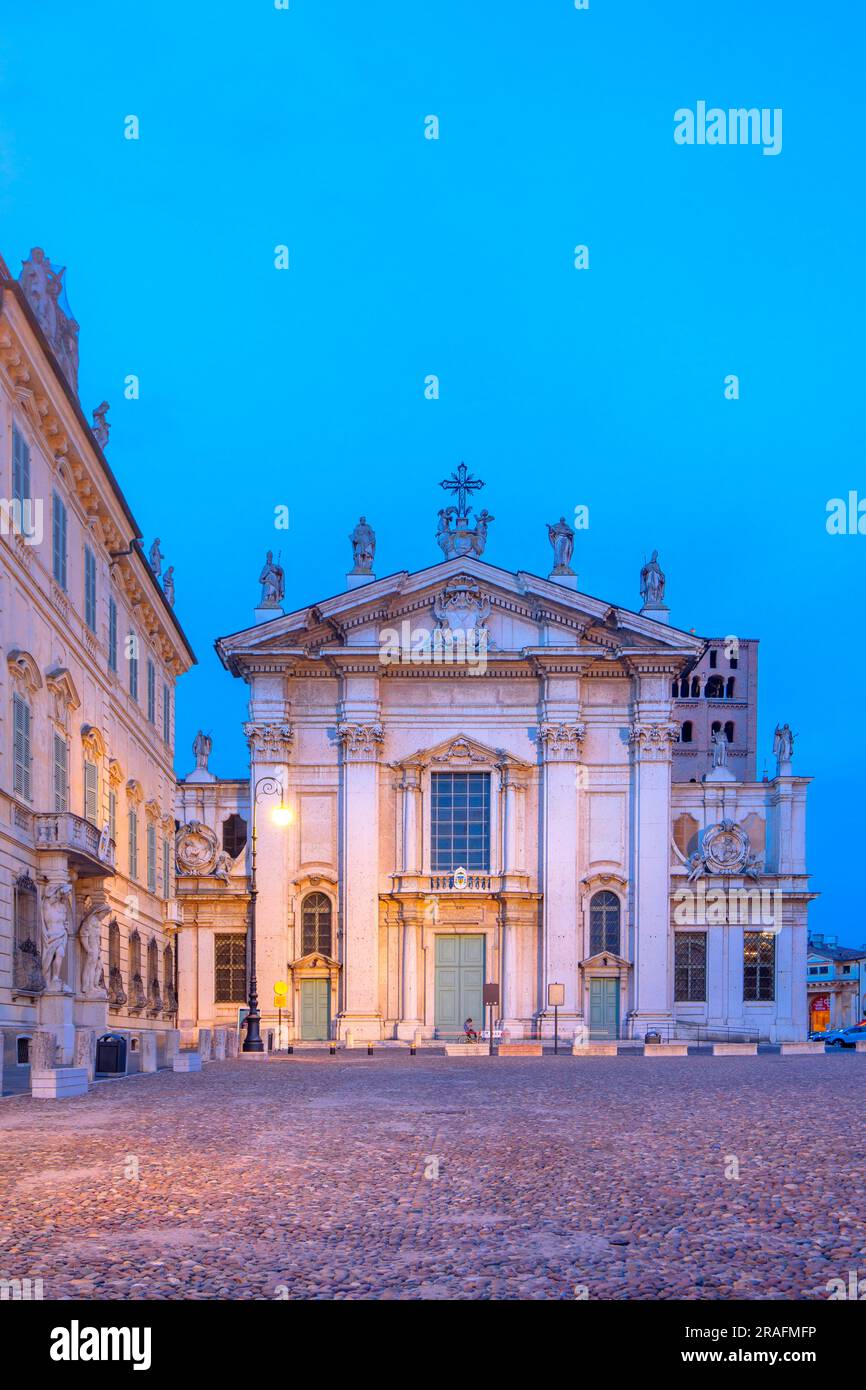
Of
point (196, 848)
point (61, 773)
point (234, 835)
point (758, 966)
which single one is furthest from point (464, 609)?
point (61, 773)

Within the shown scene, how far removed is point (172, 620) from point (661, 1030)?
2223 cm

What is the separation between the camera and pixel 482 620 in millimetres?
52562

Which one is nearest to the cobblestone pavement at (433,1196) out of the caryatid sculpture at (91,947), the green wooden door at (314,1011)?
the caryatid sculpture at (91,947)

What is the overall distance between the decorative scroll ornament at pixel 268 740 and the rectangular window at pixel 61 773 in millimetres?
22286

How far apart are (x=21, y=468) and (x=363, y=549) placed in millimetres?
29120

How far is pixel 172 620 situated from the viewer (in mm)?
44438

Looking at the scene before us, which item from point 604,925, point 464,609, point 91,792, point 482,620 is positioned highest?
point 464,609

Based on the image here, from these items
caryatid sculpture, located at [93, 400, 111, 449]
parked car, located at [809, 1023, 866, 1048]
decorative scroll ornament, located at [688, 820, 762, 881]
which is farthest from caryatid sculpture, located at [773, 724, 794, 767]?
caryatid sculpture, located at [93, 400, 111, 449]

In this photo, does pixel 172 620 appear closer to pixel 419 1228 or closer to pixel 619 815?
pixel 619 815

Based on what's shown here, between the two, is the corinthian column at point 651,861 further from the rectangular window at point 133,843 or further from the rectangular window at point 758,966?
the rectangular window at point 133,843

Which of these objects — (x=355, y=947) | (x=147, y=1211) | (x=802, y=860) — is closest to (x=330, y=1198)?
(x=147, y=1211)

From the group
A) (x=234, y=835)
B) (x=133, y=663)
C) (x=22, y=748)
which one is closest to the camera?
(x=22, y=748)

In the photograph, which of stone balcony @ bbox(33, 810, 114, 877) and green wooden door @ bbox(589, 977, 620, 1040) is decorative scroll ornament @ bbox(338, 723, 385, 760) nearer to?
green wooden door @ bbox(589, 977, 620, 1040)

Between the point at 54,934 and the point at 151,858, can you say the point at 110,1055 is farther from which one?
the point at 151,858
